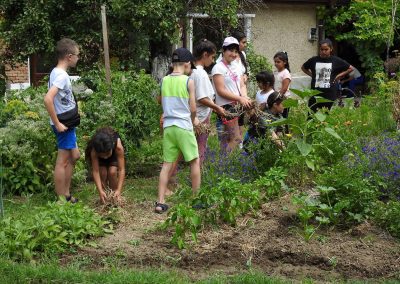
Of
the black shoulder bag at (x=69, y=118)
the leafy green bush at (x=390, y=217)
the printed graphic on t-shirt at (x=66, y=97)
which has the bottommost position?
the leafy green bush at (x=390, y=217)

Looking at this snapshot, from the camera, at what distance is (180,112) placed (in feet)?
23.1

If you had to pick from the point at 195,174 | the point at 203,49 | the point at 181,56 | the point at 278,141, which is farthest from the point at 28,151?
the point at 278,141

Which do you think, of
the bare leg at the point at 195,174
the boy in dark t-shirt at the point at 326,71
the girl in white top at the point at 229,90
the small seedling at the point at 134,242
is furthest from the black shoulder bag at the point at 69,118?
the boy in dark t-shirt at the point at 326,71

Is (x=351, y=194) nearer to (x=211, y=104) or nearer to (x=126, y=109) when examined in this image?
(x=211, y=104)

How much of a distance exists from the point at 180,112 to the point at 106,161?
38.3 inches

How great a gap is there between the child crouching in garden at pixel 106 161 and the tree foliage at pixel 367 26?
11.6m

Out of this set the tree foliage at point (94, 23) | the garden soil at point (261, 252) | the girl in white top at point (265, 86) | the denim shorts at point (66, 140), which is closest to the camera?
the garden soil at point (261, 252)

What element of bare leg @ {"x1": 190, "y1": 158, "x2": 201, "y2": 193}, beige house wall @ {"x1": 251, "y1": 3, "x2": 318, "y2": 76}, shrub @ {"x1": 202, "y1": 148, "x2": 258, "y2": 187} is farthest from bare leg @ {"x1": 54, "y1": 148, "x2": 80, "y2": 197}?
beige house wall @ {"x1": 251, "y1": 3, "x2": 318, "y2": 76}

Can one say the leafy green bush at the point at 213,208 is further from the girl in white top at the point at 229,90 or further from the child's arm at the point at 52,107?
the girl in white top at the point at 229,90

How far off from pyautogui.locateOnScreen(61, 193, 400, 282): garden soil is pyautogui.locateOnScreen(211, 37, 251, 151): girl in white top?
2.03 m

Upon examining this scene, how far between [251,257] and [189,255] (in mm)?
502

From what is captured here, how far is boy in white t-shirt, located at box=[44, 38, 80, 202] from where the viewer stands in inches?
272

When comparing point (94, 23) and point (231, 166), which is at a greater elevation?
point (94, 23)

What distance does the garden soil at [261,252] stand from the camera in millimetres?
5289
